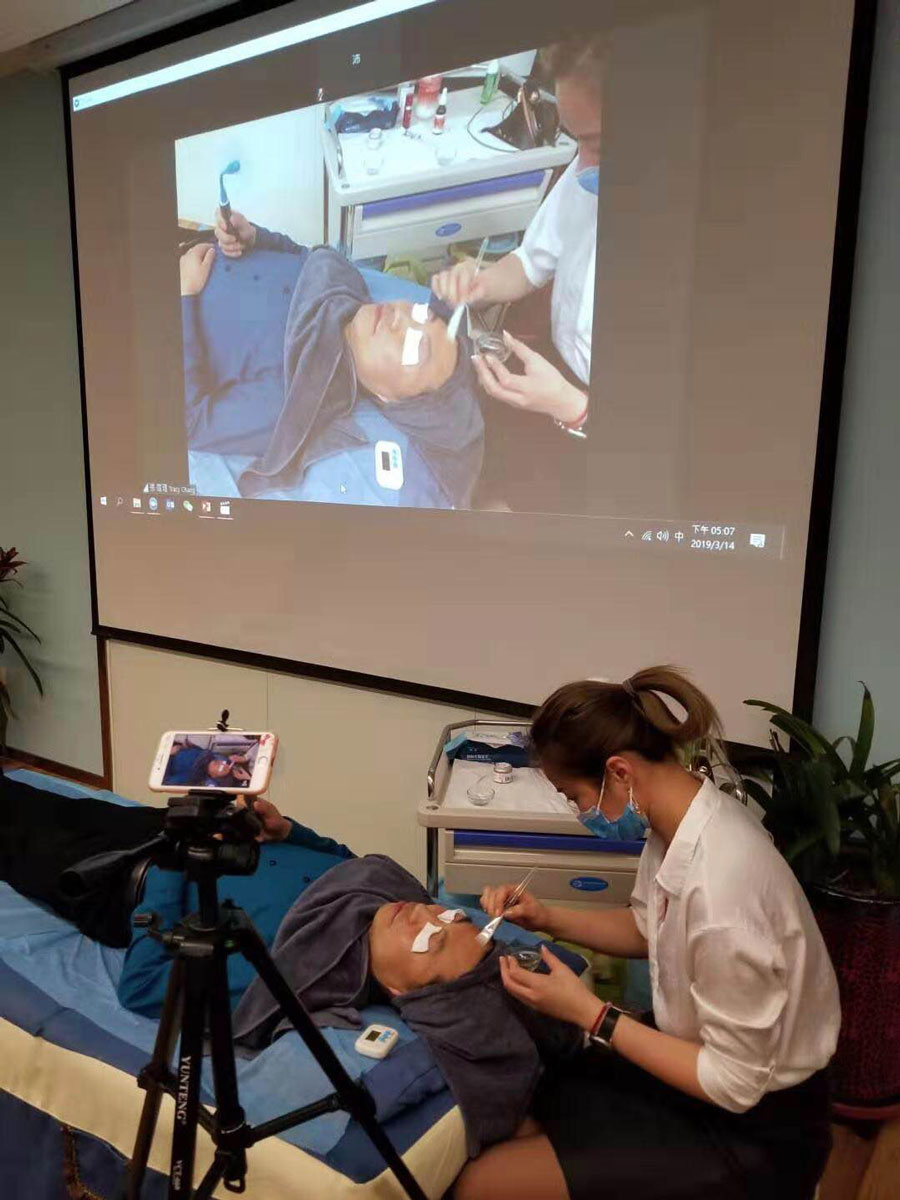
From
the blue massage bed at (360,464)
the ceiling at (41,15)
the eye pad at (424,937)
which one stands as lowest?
the eye pad at (424,937)

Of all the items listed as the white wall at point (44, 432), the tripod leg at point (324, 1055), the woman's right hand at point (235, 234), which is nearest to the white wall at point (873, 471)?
the tripod leg at point (324, 1055)

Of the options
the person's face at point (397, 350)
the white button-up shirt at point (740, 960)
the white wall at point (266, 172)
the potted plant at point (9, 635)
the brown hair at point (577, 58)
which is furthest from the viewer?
the potted plant at point (9, 635)

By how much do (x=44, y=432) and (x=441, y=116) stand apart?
80.6 inches

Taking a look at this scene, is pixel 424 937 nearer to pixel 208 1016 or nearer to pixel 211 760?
pixel 208 1016

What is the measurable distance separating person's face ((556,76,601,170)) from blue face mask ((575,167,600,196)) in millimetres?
11

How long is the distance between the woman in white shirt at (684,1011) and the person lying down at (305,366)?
1.26 metres

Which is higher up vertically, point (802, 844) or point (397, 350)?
point (397, 350)

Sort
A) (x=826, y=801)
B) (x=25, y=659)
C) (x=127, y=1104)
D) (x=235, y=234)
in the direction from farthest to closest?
1. (x=25, y=659)
2. (x=235, y=234)
3. (x=826, y=801)
4. (x=127, y=1104)

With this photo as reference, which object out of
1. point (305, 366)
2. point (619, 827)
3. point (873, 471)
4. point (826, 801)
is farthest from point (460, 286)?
point (826, 801)

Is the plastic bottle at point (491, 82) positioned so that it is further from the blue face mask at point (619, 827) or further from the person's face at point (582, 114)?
the blue face mask at point (619, 827)

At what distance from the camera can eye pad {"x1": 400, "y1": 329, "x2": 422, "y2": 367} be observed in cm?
234

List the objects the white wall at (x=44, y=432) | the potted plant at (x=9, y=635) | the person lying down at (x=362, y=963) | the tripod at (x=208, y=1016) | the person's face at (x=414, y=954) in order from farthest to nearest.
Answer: the potted plant at (x=9, y=635) < the white wall at (x=44, y=432) < the person's face at (x=414, y=954) < the person lying down at (x=362, y=963) < the tripod at (x=208, y=1016)

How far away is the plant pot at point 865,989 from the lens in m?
1.71

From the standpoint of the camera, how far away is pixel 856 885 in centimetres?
175
